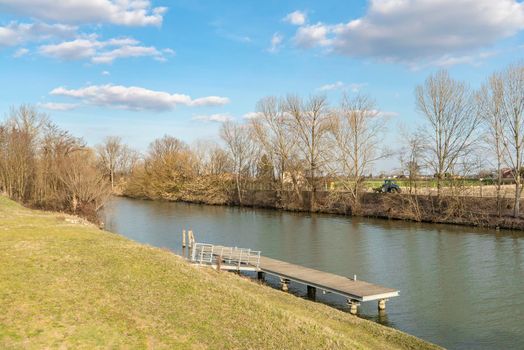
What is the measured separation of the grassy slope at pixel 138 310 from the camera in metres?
9.84

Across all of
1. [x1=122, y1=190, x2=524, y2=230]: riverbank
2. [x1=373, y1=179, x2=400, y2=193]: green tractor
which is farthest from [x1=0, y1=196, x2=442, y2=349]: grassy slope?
[x1=373, y1=179, x2=400, y2=193]: green tractor

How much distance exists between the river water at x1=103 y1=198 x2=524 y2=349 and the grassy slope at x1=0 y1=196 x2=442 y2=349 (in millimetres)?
3939

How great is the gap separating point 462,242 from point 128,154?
3865 inches

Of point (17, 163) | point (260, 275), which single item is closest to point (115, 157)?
point (17, 163)

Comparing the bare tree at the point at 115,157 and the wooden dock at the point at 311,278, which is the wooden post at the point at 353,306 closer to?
the wooden dock at the point at 311,278

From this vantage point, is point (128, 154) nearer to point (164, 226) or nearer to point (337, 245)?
point (164, 226)

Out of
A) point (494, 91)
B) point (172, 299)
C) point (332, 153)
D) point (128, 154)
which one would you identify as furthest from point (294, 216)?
point (128, 154)

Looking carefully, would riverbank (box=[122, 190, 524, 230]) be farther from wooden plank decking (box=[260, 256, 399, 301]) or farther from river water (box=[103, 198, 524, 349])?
wooden plank decking (box=[260, 256, 399, 301])

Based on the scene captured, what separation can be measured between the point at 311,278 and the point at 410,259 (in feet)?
33.0

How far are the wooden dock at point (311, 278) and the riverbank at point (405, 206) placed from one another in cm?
2580

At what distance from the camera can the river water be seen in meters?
17.1

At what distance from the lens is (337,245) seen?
33031mm

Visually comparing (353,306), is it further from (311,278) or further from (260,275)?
(260,275)

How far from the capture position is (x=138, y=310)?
37.0 ft
